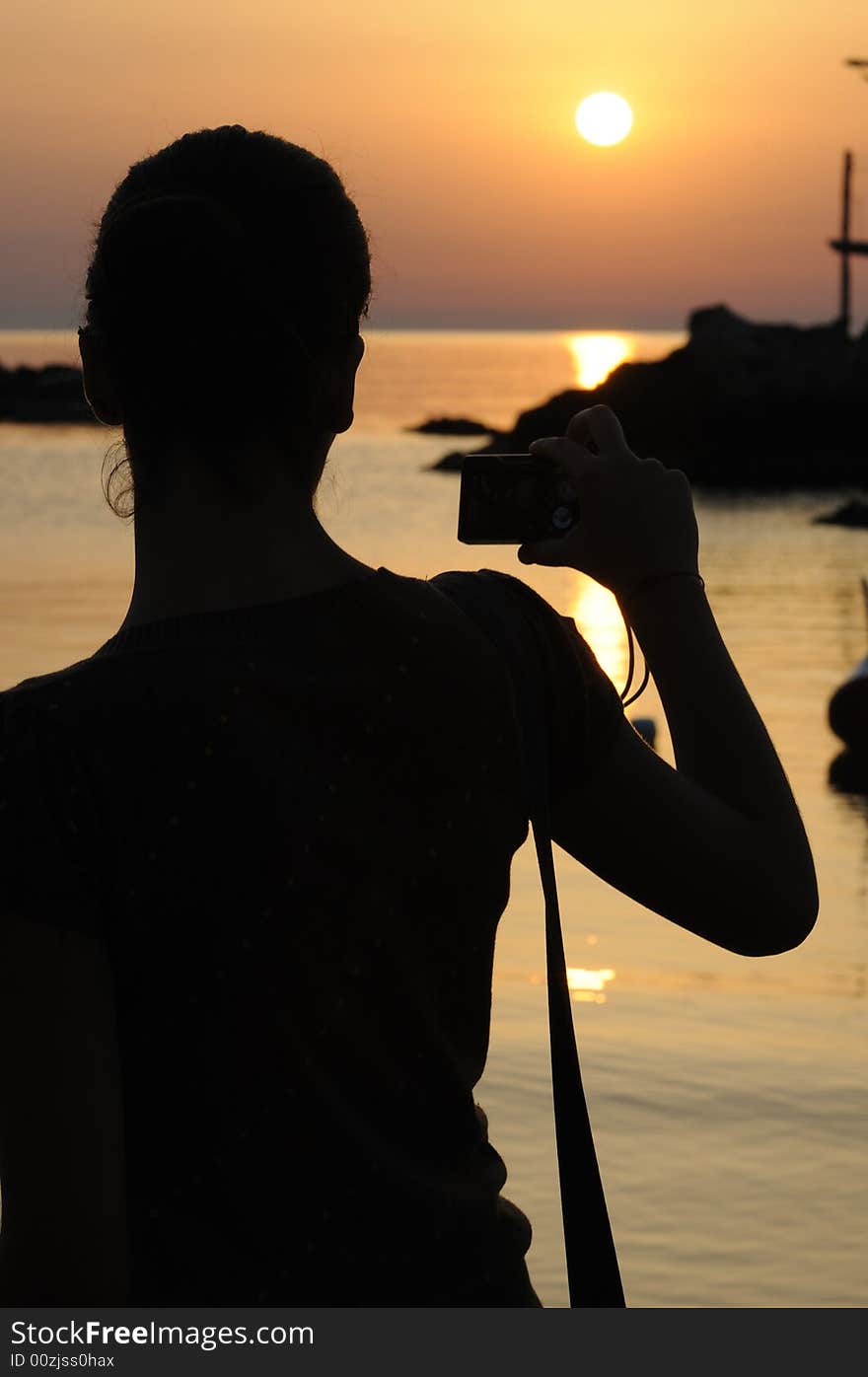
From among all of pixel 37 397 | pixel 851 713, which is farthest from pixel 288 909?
pixel 37 397

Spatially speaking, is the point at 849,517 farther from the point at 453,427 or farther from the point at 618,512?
the point at 453,427

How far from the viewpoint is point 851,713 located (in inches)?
617

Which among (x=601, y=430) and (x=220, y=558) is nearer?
(x=220, y=558)

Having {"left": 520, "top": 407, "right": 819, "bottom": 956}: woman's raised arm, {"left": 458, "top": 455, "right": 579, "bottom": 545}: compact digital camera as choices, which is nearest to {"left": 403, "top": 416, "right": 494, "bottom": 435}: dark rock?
{"left": 458, "top": 455, "right": 579, "bottom": 545}: compact digital camera

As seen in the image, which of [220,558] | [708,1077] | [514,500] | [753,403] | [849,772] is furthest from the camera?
[753,403]

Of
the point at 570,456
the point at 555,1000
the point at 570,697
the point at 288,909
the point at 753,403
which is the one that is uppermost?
the point at 753,403

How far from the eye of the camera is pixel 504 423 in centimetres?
12256

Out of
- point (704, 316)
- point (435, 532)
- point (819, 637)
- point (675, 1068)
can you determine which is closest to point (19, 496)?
point (435, 532)

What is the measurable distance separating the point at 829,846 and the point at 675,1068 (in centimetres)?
491

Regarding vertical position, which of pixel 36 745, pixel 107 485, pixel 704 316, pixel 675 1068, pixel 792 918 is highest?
pixel 704 316

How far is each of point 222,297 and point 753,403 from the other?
73157 mm

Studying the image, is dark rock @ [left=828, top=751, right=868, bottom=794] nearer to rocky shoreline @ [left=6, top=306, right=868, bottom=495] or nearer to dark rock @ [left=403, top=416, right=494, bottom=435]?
rocky shoreline @ [left=6, top=306, right=868, bottom=495]

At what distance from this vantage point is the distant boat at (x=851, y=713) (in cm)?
1548
